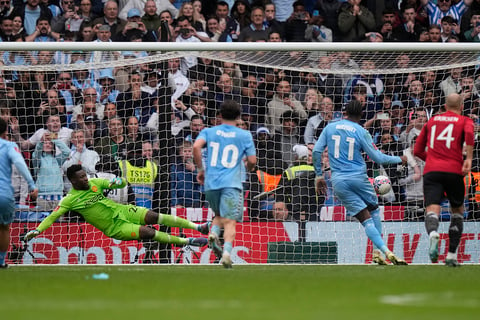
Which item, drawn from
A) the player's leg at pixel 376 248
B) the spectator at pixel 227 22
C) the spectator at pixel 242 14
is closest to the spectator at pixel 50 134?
the spectator at pixel 227 22

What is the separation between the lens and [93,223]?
13984 mm

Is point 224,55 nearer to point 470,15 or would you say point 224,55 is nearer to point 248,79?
point 248,79

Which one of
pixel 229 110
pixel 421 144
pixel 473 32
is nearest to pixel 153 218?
pixel 229 110

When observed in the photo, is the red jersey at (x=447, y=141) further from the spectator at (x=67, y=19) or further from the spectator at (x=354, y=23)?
the spectator at (x=67, y=19)

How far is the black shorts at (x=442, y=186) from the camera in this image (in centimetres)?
1141

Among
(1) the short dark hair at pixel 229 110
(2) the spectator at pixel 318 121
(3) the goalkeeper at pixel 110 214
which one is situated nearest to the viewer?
(1) the short dark hair at pixel 229 110

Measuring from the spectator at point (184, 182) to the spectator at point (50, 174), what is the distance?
1.85m

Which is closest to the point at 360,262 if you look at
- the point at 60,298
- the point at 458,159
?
the point at 458,159

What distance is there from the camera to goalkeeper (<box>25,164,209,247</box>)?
44.9 feet

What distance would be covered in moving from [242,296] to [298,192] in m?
8.10

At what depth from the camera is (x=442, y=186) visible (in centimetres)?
1150

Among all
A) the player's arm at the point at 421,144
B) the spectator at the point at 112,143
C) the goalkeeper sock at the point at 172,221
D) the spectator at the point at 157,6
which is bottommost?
the goalkeeper sock at the point at 172,221

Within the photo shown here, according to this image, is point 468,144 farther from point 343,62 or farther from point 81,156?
point 81,156

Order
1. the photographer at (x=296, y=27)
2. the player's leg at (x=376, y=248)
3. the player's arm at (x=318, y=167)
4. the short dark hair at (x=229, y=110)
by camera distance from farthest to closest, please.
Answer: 1. the photographer at (x=296, y=27)
2. the player's leg at (x=376, y=248)
3. the player's arm at (x=318, y=167)
4. the short dark hair at (x=229, y=110)
